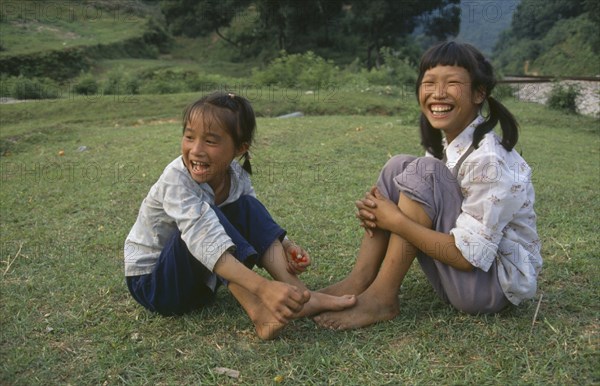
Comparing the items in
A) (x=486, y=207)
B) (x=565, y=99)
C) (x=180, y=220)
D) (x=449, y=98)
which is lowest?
(x=565, y=99)

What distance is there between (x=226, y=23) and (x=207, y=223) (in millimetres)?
25690

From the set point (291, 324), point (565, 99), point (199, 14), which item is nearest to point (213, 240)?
point (291, 324)

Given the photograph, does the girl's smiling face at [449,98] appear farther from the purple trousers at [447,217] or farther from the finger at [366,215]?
the finger at [366,215]

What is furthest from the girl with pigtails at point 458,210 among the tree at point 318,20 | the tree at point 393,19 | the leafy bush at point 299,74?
the tree at point 318,20

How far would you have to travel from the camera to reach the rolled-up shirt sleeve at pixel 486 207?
89.7 inches

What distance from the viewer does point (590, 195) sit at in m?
4.88

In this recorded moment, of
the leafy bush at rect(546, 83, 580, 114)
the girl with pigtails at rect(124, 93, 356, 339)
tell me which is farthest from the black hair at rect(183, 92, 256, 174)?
the leafy bush at rect(546, 83, 580, 114)

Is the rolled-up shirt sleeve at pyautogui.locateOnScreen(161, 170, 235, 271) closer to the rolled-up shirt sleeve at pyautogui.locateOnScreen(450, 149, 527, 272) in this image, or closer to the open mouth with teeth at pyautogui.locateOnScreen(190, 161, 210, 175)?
the open mouth with teeth at pyautogui.locateOnScreen(190, 161, 210, 175)

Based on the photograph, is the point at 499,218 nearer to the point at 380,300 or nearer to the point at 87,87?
the point at 380,300

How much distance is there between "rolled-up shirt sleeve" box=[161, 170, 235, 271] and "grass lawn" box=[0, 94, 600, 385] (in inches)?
16.3

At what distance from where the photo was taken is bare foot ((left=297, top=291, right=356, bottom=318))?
8.38 feet

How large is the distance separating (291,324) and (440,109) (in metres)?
1.17

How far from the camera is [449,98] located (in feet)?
8.31

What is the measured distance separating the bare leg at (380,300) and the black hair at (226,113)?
79cm
